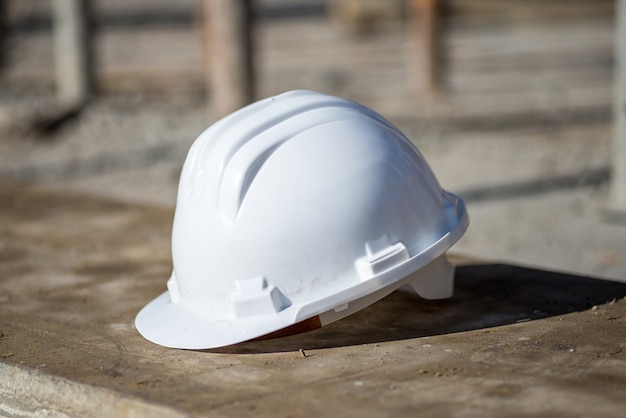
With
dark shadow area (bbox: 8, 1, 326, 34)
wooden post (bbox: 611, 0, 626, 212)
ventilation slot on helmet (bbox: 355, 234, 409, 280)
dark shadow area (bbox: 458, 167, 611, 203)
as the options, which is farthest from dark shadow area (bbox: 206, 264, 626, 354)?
dark shadow area (bbox: 8, 1, 326, 34)

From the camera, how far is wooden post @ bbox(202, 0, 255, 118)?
827cm

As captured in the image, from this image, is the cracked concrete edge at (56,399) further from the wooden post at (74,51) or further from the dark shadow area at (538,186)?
the wooden post at (74,51)

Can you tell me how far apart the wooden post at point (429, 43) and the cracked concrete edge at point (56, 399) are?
806 cm

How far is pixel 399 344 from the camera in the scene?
3996mm

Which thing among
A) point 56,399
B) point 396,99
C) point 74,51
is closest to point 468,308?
point 56,399

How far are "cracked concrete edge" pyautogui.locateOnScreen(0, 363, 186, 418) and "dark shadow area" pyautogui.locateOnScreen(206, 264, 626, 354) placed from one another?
0.60 m

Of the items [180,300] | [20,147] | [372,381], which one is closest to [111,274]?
[180,300]

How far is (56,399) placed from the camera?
371 centimetres

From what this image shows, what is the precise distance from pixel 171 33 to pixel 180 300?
54.0ft

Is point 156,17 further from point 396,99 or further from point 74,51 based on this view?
point 396,99

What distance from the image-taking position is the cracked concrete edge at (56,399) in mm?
3424

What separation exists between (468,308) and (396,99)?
302 inches

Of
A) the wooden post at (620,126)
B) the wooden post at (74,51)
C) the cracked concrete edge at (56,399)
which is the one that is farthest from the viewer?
A: the wooden post at (74,51)

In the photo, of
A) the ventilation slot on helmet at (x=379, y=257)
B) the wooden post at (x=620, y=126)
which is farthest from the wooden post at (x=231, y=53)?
the ventilation slot on helmet at (x=379, y=257)
